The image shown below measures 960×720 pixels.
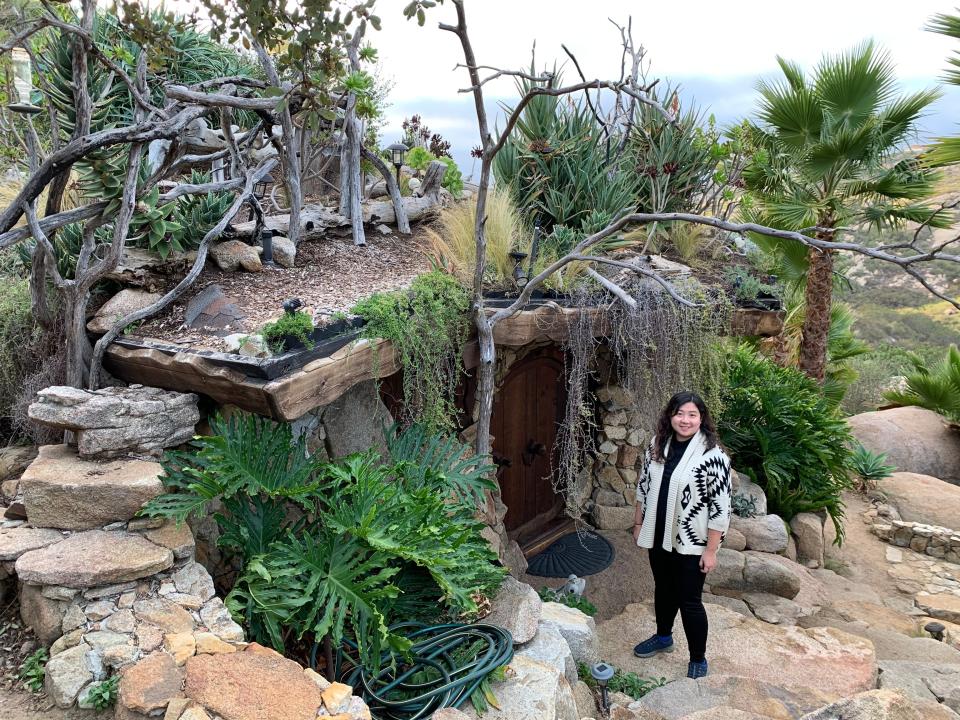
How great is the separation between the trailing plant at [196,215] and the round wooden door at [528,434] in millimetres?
2608

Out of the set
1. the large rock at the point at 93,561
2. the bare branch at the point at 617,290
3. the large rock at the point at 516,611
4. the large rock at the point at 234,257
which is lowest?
the large rock at the point at 516,611

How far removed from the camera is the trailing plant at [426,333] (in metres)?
4.07

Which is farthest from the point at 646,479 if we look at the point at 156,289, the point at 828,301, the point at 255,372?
the point at 828,301

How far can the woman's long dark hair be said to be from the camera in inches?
146

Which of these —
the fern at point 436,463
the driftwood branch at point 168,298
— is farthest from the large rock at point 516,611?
the driftwood branch at point 168,298

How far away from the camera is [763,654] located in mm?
4355

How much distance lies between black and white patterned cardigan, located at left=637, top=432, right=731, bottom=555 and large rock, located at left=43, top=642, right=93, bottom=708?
280 centimetres

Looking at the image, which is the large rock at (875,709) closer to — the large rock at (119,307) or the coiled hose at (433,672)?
the coiled hose at (433,672)

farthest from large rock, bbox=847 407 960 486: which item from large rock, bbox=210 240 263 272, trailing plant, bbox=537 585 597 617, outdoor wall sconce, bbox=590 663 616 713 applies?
large rock, bbox=210 240 263 272

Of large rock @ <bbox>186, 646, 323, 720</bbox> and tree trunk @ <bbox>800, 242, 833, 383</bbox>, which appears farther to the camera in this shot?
tree trunk @ <bbox>800, 242, 833, 383</bbox>

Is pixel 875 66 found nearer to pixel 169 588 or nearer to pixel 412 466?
pixel 412 466

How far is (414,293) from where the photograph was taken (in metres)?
4.42

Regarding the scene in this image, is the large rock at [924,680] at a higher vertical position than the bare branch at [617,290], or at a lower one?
lower

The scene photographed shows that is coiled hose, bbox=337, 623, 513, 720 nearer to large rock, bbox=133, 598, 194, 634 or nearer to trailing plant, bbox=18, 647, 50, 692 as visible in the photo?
large rock, bbox=133, 598, 194, 634
